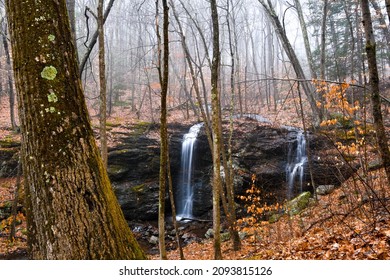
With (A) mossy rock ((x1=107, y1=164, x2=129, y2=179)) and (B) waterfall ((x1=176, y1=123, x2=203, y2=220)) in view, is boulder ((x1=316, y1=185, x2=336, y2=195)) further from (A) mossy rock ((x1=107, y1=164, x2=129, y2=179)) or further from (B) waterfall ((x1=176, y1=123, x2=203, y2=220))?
(A) mossy rock ((x1=107, y1=164, x2=129, y2=179))

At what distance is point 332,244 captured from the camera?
4.20m

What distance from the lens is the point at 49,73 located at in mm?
2143

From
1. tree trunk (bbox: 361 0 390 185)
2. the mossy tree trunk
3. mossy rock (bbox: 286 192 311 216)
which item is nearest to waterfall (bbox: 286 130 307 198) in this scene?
mossy rock (bbox: 286 192 311 216)

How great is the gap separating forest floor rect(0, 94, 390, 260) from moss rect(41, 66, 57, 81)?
3.78 metres

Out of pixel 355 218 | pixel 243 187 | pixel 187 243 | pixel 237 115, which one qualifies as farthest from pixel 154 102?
pixel 355 218

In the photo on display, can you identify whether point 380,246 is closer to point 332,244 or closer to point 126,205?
point 332,244

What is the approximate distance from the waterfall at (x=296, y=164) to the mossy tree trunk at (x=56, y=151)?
1049 centimetres

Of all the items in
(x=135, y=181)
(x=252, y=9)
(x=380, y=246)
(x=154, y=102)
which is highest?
(x=252, y=9)

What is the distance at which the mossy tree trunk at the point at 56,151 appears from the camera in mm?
2057

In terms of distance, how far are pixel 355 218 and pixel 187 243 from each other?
611cm

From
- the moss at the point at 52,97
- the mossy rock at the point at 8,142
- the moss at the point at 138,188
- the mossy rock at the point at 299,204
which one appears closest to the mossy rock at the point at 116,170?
the moss at the point at 138,188

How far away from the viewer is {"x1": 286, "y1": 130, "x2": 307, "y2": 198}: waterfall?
1181cm

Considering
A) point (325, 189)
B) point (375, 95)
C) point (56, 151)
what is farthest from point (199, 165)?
point (56, 151)

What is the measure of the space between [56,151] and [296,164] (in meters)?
11.6
